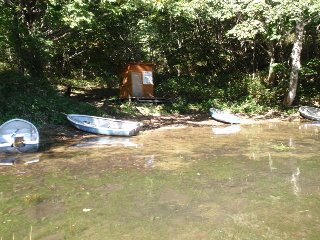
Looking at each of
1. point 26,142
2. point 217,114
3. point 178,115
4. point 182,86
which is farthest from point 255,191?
point 182,86

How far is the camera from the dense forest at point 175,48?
17297 millimetres

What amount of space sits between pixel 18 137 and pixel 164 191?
663cm

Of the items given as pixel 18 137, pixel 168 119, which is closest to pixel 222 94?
pixel 168 119

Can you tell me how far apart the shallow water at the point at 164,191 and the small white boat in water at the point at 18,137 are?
0.74 m

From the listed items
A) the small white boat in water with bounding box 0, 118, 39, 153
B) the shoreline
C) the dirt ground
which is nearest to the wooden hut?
the dirt ground

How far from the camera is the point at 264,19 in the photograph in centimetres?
1909

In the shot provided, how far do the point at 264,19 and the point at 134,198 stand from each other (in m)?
13.7

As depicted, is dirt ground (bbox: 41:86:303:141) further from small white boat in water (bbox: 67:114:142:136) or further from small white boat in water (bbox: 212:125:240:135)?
small white boat in water (bbox: 212:125:240:135)

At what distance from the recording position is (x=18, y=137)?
13234 millimetres

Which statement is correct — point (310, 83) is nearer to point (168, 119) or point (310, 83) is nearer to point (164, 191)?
point (168, 119)

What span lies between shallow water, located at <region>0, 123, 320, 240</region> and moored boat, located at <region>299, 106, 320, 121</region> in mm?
5588

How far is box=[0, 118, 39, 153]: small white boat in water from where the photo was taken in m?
13.0

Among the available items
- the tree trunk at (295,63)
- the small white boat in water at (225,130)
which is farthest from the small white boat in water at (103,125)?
the tree trunk at (295,63)

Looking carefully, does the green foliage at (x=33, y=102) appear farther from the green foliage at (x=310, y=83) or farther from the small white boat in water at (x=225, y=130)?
the green foliage at (x=310, y=83)
